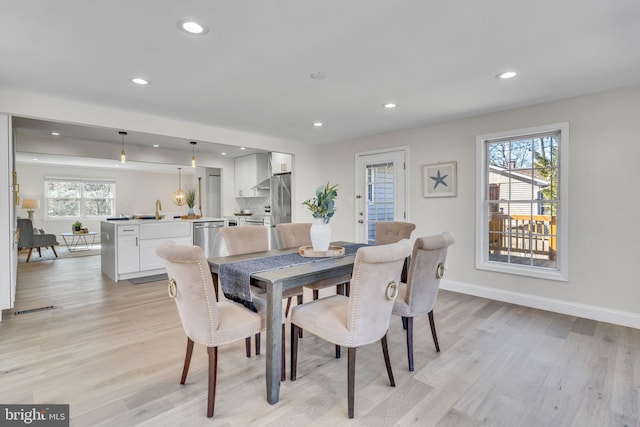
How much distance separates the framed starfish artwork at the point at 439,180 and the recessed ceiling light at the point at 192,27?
3334mm

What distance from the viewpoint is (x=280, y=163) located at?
21.2ft

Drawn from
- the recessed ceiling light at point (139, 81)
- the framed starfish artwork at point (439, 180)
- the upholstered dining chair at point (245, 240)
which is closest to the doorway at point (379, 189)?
the framed starfish artwork at point (439, 180)

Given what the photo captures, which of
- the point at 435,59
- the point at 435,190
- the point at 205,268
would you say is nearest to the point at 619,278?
the point at 435,190

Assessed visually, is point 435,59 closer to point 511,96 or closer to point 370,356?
point 511,96

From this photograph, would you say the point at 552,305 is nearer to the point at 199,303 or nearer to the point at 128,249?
the point at 199,303

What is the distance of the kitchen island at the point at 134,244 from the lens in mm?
4672

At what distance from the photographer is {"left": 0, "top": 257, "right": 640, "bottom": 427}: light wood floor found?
174 centimetres

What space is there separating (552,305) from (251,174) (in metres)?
5.80

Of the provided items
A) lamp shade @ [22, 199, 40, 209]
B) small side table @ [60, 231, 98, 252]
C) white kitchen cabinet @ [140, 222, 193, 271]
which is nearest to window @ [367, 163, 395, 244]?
white kitchen cabinet @ [140, 222, 193, 271]

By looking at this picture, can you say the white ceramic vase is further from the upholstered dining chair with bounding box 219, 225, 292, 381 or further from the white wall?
the white wall

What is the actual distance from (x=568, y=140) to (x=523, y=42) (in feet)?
5.71

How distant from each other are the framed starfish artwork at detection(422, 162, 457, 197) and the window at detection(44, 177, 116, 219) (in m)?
9.67

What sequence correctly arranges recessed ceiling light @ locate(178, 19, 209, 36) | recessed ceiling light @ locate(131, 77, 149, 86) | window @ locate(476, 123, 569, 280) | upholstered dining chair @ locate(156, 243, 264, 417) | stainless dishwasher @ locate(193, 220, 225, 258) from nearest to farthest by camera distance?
1. upholstered dining chair @ locate(156, 243, 264, 417)
2. recessed ceiling light @ locate(178, 19, 209, 36)
3. recessed ceiling light @ locate(131, 77, 149, 86)
4. window @ locate(476, 123, 569, 280)
5. stainless dishwasher @ locate(193, 220, 225, 258)

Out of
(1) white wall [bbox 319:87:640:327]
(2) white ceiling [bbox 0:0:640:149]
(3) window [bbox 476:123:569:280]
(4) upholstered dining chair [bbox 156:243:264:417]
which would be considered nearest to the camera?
(4) upholstered dining chair [bbox 156:243:264:417]
